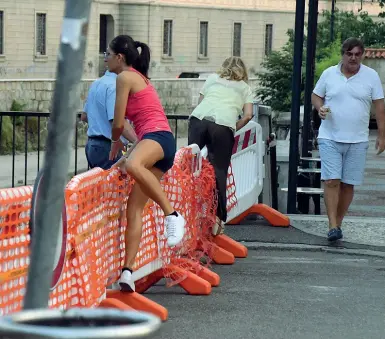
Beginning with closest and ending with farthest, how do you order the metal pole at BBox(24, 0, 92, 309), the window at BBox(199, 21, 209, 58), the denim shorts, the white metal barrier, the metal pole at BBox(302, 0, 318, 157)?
the metal pole at BBox(24, 0, 92, 309) < the denim shorts < the white metal barrier < the metal pole at BBox(302, 0, 318, 157) < the window at BBox(199, 21, 209, 58)

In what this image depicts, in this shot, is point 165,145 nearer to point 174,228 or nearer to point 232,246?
point 174,228

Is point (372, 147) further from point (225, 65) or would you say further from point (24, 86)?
point (225, 65)

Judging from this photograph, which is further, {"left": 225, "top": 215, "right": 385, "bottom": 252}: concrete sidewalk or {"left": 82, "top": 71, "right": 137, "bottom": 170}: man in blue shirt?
{"left": 225, "top": 215, "right": 385, "bottom": 252}: concrete sidewalk

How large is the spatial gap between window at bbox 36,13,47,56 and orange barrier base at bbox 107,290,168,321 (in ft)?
177

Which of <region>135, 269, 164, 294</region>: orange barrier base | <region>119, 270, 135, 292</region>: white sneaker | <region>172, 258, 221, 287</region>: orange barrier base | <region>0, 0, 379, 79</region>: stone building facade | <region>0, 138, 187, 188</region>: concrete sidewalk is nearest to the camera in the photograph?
<region>119, 270, 135, 292</region>: white sneaker

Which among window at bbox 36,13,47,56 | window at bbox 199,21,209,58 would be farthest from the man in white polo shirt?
window at bbox 199,21,209,58

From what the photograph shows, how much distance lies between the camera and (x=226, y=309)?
7.91 meters

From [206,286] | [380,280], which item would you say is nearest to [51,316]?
[206,286]

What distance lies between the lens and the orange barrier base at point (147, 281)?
8528mm

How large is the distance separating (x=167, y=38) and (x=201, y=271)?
209 ft

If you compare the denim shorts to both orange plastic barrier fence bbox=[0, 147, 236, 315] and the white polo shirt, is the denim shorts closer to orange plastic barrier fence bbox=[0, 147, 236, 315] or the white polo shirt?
orange plastic barrier fence bbox=[0, 147, 236, 315]

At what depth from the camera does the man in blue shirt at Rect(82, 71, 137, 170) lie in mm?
9641

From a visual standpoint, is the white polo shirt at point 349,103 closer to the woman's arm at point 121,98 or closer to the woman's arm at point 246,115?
the woman's arm at point 246,115

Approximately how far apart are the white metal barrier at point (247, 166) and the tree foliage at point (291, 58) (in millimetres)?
13112
